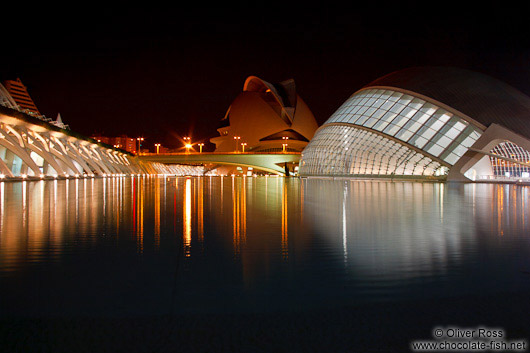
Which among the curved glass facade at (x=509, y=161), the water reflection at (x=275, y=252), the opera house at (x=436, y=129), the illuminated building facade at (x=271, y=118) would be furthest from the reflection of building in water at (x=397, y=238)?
the illuminated building facade at (x=271, y=118)

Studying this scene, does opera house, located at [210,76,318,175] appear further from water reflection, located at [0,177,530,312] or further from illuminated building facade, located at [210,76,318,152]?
water reflection, located at [0,177,530,312]

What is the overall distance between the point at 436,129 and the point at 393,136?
3406mm

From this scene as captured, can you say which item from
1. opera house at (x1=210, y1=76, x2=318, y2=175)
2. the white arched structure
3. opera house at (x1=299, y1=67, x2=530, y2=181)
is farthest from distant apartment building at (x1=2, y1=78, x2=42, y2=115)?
opera house at (x1=299, y1=67, x2=530, y2=181)

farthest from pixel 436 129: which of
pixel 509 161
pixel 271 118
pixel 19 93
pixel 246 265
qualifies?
pixel 19 93

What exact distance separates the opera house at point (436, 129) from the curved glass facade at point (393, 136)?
71 millimetres

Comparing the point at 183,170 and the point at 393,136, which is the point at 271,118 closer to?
the point at 183,170

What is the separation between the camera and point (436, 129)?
34.7 meters

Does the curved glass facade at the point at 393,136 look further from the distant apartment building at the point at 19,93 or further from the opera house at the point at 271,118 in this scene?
the distant apartment building at the point at 19,93

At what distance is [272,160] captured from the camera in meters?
82.6

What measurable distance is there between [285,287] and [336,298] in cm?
49

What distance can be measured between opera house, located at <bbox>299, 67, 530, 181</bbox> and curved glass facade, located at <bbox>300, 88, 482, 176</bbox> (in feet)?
0.23

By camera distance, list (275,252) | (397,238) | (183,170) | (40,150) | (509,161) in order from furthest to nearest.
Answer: (183,170) < (40,150) < (509,161) < (397,238) < (275,252)

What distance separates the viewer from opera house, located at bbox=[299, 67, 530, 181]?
3278cm

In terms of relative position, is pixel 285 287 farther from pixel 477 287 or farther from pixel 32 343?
pixel 32 343
